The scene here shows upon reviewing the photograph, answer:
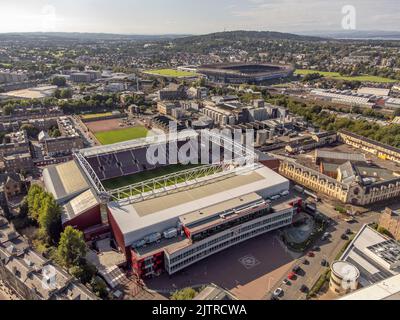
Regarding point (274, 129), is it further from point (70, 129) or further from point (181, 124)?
point (70, 129)

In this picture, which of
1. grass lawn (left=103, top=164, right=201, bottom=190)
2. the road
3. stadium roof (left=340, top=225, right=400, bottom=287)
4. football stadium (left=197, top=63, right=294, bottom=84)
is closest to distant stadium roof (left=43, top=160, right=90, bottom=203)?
grass lawn (left=103, top=164, right=201, bottom=190)

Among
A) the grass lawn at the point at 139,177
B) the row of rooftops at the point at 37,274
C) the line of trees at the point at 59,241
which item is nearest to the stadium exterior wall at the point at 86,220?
the line of trees at the point at 59,241

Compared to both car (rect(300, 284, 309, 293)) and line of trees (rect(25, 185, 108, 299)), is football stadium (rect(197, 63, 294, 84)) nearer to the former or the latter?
line of trees (rect(25, 185, 108, 299))

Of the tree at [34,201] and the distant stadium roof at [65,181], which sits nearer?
the tree at [34,201]

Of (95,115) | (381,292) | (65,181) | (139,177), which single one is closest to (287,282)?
(381,292)

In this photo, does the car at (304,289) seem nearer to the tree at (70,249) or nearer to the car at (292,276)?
the car at (292,276)

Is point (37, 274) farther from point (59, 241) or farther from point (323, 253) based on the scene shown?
point (323, 253)
